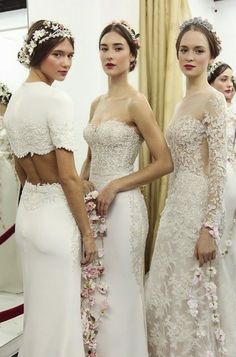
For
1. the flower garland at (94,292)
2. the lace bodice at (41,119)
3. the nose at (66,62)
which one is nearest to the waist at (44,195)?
the lace bodice at (41,119)

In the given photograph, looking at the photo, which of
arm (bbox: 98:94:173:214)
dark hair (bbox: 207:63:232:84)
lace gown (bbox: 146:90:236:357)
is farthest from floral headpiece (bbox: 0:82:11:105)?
dark hair (bbox: 207:63:232:84)

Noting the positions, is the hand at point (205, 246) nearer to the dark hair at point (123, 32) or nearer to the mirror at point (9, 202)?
the dark hair at point (123, 32)

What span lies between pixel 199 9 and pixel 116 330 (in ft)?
9.86

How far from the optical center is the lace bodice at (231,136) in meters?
2.86

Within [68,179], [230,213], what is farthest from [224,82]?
[68,179]

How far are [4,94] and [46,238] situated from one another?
1174 millimetres

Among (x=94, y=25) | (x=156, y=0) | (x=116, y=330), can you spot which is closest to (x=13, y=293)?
(x=116, y=330)

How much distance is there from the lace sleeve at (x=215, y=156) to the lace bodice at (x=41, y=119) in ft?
2.09

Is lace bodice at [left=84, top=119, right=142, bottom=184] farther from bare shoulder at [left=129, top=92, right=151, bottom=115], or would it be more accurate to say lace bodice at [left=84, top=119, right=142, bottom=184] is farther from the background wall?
the background wall

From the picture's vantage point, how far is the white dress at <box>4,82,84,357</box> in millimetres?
1812

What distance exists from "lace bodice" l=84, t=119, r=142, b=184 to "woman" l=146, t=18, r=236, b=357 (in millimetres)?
220

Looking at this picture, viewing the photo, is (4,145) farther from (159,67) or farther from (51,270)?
(159,67)

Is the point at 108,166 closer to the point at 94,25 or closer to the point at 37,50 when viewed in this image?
the point at 37,50

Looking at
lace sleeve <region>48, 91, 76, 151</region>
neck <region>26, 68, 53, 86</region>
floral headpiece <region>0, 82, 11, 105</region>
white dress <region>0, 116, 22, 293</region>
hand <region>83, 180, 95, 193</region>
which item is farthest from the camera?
white dress <region>0, 116, 22, 293</region>
